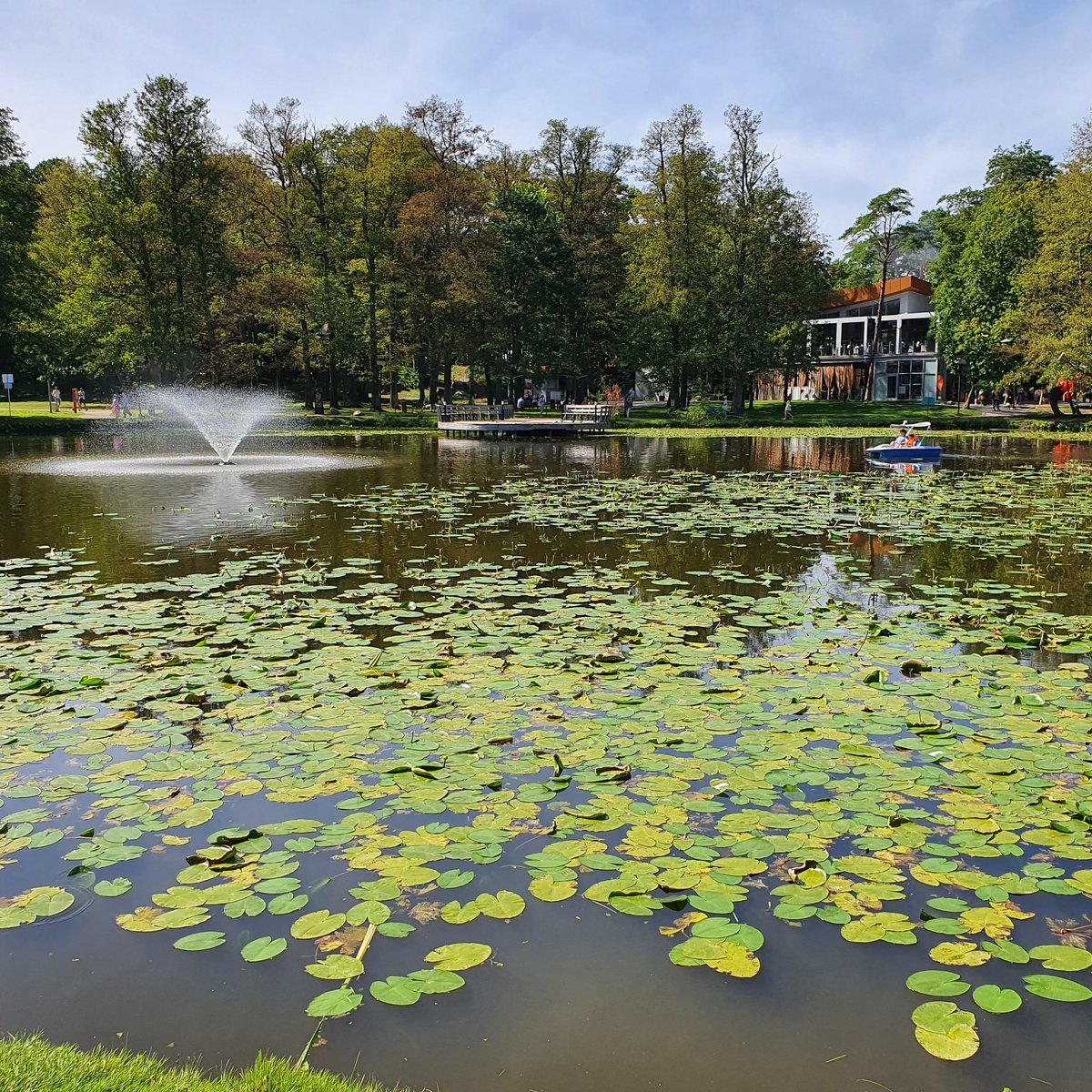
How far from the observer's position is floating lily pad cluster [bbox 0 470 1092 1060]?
3.30m

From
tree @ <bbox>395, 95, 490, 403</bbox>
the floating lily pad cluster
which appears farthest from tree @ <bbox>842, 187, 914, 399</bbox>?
the floating lily pad cluster

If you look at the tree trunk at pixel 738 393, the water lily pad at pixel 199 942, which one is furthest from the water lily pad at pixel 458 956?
the tree trunk at pixel 738 393

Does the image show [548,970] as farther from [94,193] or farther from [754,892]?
[94,193]

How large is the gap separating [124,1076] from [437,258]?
149 feet

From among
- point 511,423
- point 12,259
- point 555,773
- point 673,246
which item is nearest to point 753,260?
point 673,246

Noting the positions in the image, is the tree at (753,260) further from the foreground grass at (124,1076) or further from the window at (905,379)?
the foreground grass at (124,1076)

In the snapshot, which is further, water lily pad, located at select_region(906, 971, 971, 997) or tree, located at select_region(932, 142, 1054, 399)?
tree, located at select_region(932, 142, 1054, 399)

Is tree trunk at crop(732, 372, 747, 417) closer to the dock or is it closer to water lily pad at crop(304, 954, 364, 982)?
the dock

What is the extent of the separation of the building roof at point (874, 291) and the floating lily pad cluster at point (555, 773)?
6398cm

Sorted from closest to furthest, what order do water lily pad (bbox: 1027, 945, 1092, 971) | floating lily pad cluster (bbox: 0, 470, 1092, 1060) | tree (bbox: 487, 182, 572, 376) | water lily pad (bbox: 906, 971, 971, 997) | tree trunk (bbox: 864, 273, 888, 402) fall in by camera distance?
1. water lily pad (bbox: 906, 971, 971, 997)
2. water lily pad (bbox: 1027, 945, 1092, 971)
3. floating lily pad cluster (bbox: 0, 470, 1092, 1060)
4. tree (bbox: 487, 182, 572, 376)
5. tree trunk (bbox: 864, 273, 888, 402)

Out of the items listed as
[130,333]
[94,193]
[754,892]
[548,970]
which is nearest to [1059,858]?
[754,892]

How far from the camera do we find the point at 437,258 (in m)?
44.7

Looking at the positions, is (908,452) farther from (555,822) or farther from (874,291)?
(874,291)

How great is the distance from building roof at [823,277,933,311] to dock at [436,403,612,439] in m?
33.2
